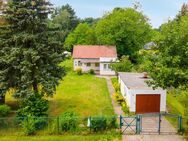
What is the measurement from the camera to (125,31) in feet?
182

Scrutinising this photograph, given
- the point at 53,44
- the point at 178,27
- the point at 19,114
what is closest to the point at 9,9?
the point at 53,44

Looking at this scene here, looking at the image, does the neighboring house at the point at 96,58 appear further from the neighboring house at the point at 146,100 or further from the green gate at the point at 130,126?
the green gate at the point at 130,126

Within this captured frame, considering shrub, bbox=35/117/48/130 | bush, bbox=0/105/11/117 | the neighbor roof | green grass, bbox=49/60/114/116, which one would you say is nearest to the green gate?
green grass, bbox=49/60/114/116

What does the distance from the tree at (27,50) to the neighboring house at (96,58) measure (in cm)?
2526

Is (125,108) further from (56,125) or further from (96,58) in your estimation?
(96,58)

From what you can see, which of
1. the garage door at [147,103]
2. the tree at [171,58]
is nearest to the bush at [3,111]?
the garage door at [147,103]

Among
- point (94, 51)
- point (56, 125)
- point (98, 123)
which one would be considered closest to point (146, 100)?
point (98, 123)

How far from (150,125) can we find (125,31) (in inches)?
1371

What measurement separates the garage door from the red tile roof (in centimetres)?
2543

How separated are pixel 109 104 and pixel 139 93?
454 cm

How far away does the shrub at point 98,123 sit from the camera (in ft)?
69.3

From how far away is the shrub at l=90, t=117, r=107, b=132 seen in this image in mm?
21125

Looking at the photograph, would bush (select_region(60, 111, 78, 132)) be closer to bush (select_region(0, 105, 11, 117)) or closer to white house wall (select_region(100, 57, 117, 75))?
bush (select_region(0, 105, 11, 117))

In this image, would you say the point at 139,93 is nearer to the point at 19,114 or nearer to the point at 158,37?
the point at 158,37
